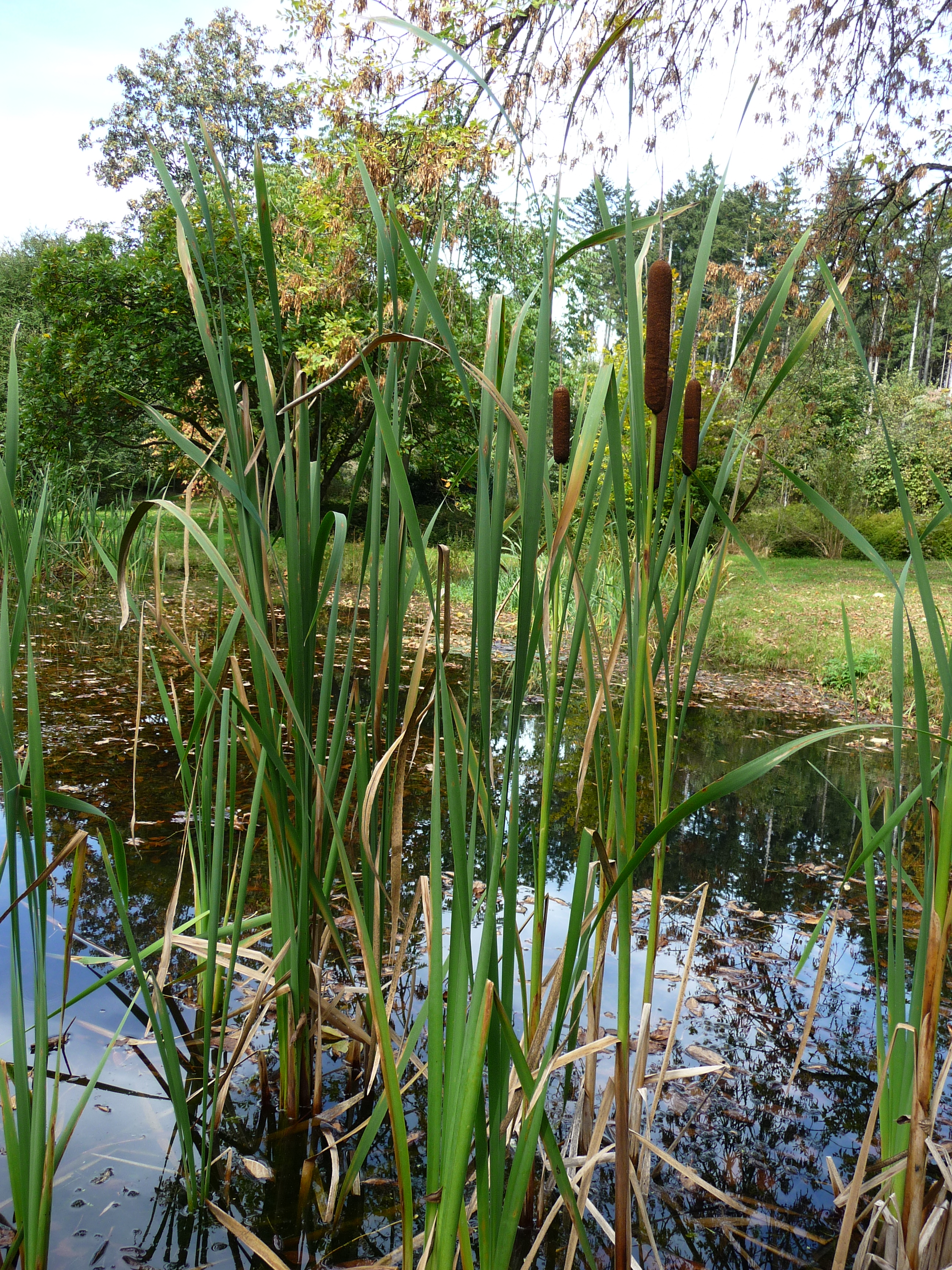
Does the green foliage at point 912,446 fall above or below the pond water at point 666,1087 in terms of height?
above

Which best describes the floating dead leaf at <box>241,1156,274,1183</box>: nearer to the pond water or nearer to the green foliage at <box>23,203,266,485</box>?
the pond water

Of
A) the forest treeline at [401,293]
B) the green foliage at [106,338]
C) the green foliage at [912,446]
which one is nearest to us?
the forest treeline at [401,293]

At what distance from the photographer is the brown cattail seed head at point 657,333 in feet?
2.73

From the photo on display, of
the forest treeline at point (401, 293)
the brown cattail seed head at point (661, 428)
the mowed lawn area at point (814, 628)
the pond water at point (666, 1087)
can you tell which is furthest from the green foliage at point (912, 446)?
the brown cattail seed head at point (661, 428)

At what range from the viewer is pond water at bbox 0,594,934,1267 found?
3.43 ft

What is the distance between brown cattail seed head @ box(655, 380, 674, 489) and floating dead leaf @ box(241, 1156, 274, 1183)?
1013 millimetres

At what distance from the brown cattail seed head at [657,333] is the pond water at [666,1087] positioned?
83cm

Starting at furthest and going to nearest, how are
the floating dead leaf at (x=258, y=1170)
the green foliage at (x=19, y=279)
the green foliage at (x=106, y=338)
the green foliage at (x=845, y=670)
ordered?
the green foliage at (x=19, y=279)
the green foliage at (x=106, y=338)
the green foliage at (x=845, y=670)
the floating dead leaf at (x=258, y=1170)

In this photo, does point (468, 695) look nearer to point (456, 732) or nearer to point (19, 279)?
point (456, 732)

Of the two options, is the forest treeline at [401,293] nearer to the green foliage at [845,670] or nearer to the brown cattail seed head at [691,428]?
the brown cattail seed head at [691,428]

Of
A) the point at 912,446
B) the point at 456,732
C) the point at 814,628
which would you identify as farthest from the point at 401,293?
the point at 912,446

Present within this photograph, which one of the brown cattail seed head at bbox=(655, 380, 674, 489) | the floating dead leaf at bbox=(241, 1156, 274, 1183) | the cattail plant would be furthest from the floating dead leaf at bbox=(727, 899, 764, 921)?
the brown cattail seed head at bbox=(655, 380, 674, 489)

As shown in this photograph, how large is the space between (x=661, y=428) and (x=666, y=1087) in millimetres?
1103

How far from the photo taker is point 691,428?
1.00 metres
